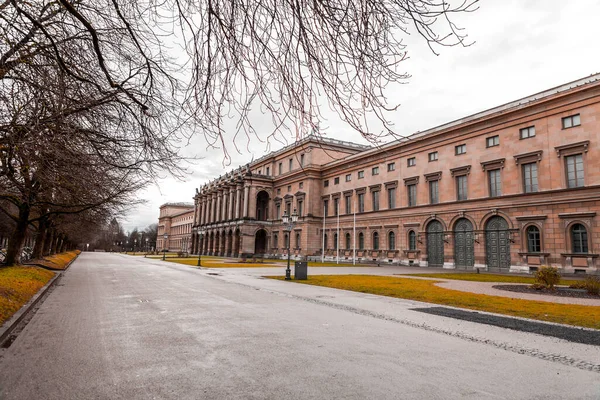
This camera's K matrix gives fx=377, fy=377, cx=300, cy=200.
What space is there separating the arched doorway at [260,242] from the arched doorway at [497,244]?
48.0 m

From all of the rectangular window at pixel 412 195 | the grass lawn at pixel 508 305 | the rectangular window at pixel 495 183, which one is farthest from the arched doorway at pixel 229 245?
the grass lawn at pixel 508 305

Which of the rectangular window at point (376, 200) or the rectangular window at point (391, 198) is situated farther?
the rectangular window at point (376, 200)

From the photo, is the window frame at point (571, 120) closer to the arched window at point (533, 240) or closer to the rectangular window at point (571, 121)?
the rectangular window at point (571, 121)

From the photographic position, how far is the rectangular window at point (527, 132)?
106 feet

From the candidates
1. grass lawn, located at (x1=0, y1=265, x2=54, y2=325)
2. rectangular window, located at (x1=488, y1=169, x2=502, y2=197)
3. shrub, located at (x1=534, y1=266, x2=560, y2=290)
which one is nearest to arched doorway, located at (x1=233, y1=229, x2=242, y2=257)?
rectangular window, located at (x1=488, y1=169, x2=502, y2=197)

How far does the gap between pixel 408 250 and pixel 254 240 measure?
121 feet

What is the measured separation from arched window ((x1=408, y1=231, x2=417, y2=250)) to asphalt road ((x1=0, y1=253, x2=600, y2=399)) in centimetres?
3518

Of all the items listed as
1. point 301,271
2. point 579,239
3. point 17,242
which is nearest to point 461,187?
point 579,239

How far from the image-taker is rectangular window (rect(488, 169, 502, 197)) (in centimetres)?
3491

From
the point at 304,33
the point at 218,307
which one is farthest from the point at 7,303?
the point at 304,33

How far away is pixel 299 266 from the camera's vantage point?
21.7 m

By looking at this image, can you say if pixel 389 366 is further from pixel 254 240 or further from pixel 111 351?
pixel 254 240

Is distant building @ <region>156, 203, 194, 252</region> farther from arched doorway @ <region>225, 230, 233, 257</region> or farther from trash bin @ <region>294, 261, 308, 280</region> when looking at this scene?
trash bin @ <region>294, 261, 308, 280</region>

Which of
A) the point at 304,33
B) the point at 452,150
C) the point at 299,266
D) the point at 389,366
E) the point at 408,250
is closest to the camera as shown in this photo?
the point at 304,33
